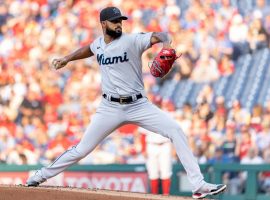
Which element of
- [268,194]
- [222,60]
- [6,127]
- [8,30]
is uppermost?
[8,30]

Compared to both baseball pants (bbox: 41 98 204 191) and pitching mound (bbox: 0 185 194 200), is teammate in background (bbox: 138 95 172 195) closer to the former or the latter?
pitching mound (bbox: 0 185 194 200)

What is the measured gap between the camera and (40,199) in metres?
7.04

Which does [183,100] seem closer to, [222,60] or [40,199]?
[222,60]

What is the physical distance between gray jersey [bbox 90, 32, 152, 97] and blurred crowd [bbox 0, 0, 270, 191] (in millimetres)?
5551

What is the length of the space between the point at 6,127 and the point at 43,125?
1.00m

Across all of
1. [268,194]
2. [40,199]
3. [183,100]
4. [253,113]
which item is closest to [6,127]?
[183,100]

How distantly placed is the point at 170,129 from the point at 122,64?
2.35ft

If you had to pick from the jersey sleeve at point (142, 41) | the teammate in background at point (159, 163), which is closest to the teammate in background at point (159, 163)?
the teammate in background at point (159, 163)

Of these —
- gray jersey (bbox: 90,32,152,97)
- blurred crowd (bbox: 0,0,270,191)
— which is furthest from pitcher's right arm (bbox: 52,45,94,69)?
blurred crowd (bbox: 0,0,270,191)

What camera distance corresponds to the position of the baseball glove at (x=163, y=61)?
612 cm

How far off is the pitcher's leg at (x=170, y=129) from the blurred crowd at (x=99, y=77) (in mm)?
5515

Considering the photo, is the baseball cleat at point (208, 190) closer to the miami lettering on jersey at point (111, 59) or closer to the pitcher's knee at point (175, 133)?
the pitcher's knee at point (175, 133)

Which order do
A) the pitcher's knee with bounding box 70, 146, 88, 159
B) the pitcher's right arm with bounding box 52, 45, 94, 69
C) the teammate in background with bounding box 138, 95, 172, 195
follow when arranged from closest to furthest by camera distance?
the pitcher's knee with bounding box 70, 146, 88, 159 < the pitcher's right arm with bounding box 52, 45, 94, 69 < the teammate in background with bounding box 138, 95, 172, 195

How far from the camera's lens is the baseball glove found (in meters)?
6.12
